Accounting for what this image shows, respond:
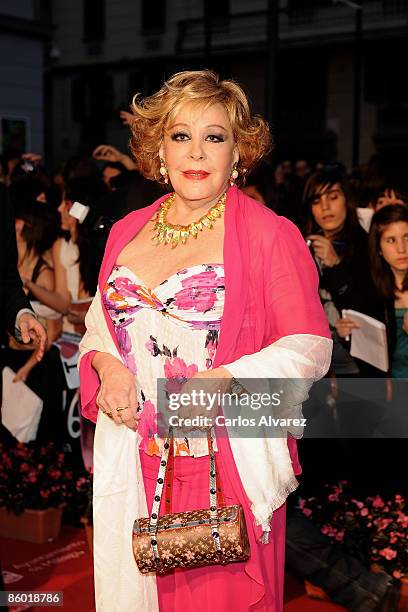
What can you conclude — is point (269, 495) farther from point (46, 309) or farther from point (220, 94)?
point (46, 309)

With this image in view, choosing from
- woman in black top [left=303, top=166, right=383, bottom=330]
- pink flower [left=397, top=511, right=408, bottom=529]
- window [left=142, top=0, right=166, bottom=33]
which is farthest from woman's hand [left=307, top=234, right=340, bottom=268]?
window [left=142, top=0, right=166, bottom=33]

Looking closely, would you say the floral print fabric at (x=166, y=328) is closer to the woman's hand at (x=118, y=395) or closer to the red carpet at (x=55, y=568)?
the woman's hand at (x=118, y=395)

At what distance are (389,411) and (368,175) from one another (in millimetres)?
3170

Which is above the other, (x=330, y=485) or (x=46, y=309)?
(x=46, y=309)

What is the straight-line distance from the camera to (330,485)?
17.2 ft

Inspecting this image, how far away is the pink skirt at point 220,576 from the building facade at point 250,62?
23214 millimetres

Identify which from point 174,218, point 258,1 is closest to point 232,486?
point 174,218

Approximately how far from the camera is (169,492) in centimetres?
316

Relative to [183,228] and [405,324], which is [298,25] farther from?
[183,228]

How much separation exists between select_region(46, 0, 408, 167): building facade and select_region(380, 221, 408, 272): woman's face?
20.8 meters

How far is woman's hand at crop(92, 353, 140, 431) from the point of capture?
3.06 meters

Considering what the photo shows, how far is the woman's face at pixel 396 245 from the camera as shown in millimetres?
5359

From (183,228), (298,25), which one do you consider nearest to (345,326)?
(183,228)

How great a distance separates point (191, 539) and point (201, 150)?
1.24 metres
